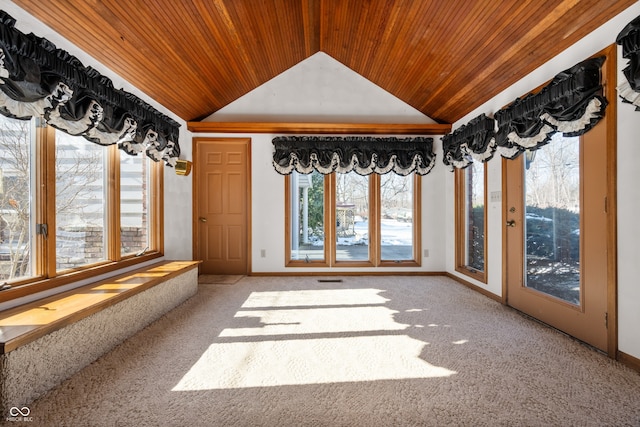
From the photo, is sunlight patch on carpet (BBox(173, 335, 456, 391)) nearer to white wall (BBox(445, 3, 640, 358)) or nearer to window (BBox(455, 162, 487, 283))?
white wall (BBox(445, 3, 640, 358))

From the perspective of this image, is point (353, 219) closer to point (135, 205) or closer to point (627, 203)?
point (135, 205)

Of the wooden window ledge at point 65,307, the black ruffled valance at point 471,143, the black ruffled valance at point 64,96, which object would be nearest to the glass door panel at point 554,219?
the black ruffled valance at point 471,143

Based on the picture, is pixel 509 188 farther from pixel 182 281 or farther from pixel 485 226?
pixel 182 281

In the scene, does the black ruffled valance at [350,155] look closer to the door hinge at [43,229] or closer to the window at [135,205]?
the window at [135,205]

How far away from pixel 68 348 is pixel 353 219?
383 cm

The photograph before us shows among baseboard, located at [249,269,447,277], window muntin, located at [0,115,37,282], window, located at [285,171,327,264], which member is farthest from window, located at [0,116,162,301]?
window, located at [285,171,327,264]

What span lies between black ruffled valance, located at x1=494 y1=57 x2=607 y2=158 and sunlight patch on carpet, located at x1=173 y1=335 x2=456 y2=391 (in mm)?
2064

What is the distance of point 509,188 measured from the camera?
332 cm

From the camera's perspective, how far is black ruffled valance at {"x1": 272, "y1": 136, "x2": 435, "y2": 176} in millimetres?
4668

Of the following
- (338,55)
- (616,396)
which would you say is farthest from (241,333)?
(338,55)

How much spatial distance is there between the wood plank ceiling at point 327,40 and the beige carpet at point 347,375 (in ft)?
8.27

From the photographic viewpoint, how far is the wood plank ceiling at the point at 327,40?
2363 millimetres

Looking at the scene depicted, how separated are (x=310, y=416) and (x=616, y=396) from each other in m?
1.76

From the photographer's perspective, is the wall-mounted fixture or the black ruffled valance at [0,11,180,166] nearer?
the black ruffled valance at [0,11,180,166]
